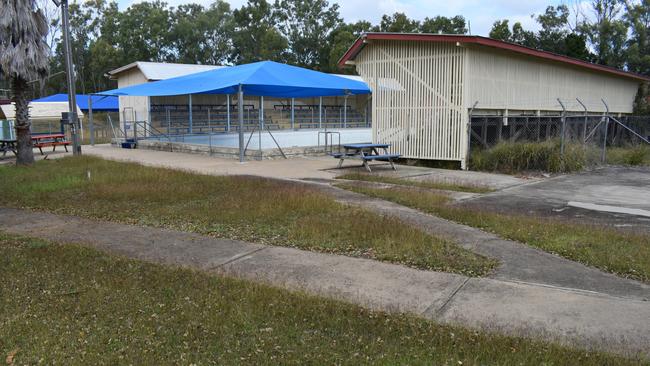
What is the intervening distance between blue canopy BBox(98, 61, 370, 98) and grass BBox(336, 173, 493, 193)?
6600 millimetres

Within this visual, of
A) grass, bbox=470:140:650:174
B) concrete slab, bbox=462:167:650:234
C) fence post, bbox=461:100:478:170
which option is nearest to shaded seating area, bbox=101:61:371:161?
fence post, bbox=461:100:478:170

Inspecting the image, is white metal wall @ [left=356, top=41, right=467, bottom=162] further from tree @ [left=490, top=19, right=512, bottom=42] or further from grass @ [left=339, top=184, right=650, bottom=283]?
tree @ [left=490, top=19, right=512, bottom=42]

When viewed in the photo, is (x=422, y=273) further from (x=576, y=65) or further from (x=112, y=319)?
(x=576, y=65)

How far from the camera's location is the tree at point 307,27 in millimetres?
66875

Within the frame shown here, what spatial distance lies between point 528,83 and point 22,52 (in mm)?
16698

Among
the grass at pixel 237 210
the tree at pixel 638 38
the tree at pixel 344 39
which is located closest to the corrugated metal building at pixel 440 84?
the grass at pixel 237 210

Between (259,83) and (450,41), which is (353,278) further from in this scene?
(259,83)

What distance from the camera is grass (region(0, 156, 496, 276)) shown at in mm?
6625

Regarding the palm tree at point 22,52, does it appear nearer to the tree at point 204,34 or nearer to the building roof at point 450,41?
the building roof at point 450,41

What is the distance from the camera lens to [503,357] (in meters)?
3.66

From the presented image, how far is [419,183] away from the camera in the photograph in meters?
12.5

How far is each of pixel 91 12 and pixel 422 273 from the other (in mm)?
76441

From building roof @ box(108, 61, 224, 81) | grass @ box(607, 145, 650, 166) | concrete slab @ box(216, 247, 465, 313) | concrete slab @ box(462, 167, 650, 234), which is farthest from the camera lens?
building roof @ box(108, 61, 224, 81)

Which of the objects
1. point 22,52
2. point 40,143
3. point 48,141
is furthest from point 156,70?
point 22,52
